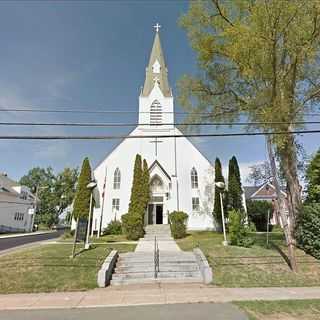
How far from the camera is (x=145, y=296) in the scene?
7648mm

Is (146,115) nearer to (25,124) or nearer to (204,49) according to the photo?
(204,49)

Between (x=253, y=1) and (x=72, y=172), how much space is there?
2078 inches

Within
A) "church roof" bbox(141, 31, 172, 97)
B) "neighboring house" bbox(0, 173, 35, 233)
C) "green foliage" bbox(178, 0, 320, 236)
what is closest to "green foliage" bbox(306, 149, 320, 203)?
"green foliage" bbox(178, 0, 320, 236)

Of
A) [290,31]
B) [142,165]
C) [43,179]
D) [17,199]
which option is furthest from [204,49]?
[43,179]

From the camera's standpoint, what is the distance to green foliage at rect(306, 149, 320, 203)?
42.8 ft

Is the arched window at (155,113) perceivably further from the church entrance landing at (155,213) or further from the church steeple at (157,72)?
the church entrance landing at (155,213)

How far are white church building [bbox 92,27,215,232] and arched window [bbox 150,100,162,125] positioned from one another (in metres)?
1.00

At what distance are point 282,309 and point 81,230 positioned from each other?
8974mm

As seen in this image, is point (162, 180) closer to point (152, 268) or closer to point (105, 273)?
point (152, 268)

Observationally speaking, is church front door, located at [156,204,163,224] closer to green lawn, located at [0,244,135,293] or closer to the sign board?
the sign board

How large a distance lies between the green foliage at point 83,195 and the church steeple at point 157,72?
34.4ft

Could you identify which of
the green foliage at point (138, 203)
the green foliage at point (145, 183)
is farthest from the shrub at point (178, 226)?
the green foliage at point (145, 183)

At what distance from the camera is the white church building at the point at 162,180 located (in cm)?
2395

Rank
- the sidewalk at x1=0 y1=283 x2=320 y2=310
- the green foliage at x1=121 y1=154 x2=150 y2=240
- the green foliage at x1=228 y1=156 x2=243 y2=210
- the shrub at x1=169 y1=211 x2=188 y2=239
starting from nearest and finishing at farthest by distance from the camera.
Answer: the sidewalk at x1=0 y1=283 x2=320 y2=310
the green foliage at x1=121 y1=154 x2=150 y2=240
the shrub at x1=169 y1=211 x2=188 y2=239
the green foliage at x1=228 y1=156 x2=243 y2=210
